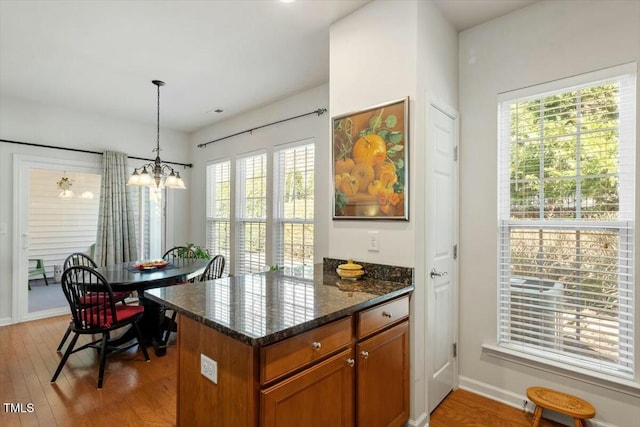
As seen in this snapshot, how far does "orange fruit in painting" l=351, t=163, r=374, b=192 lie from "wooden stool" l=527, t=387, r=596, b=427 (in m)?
1.70

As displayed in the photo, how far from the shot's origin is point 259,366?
4.00 feet

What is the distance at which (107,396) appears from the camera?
243cm

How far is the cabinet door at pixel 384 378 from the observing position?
65.1 inches

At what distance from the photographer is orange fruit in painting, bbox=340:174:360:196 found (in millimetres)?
2271

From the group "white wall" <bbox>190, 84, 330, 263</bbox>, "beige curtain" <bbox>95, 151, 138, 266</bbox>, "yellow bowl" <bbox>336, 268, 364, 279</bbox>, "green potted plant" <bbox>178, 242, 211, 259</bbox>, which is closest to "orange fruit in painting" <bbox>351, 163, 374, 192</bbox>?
"yellow bowl" <bbox>336, 268, 364, 279</bbox>

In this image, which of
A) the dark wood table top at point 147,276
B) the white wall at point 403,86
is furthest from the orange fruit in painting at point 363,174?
the dark wood table top at point 147,276

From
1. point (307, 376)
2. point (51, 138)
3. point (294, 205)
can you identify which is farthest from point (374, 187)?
point (51, 138)

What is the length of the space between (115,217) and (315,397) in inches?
171

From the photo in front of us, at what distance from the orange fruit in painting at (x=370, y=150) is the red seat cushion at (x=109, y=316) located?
2419 mm

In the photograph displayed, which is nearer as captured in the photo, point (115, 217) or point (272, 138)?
point (272, 138)

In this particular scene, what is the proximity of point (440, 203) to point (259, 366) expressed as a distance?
5.37ft

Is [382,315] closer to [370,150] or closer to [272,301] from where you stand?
[272,301]

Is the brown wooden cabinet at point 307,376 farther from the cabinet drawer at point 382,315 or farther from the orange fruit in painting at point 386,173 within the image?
the orange fruit in painting at point 386,173

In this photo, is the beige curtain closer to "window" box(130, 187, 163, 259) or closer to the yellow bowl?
"window" box(130, 187, 163, 259)
